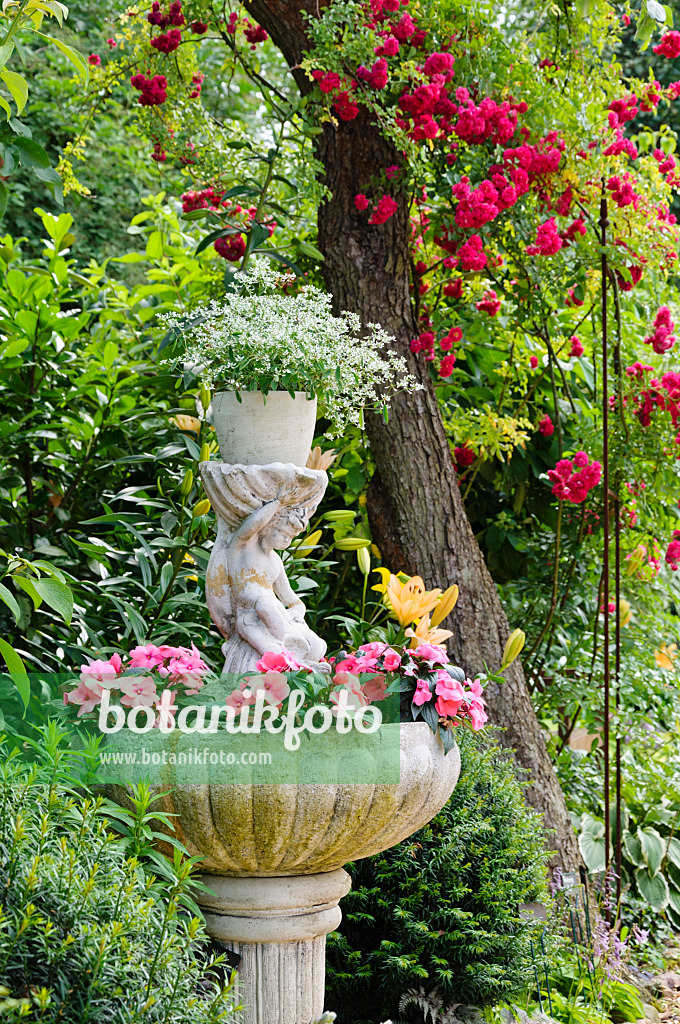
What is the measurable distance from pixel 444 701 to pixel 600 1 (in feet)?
8.06

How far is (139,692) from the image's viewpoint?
189cm

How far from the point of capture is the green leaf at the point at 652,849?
347cm

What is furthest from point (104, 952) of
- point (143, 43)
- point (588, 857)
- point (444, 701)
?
point (143, 43)

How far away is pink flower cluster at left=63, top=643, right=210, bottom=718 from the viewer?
6.19ft

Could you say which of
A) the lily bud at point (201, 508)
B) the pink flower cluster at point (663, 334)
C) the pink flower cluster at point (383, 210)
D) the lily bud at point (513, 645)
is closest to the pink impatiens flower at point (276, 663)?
the lily bud at point (201, 508)

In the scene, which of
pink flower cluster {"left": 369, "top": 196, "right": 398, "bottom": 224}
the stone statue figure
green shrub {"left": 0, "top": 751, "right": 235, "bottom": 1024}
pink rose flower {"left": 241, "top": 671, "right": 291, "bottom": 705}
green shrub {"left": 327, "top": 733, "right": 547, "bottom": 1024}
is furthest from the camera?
pink flower cluster {"left": 369, "top": 196, "right": 398, "bottom": 224}

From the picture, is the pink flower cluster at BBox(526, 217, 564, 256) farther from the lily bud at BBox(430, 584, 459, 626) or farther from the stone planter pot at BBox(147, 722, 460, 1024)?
the stone planter pot at BBox(147, 722, 460, 1024)

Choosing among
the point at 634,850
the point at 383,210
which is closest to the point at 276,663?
the point at 383,210

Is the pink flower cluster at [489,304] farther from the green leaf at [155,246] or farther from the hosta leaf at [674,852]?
the hosta leaf at [674,852]

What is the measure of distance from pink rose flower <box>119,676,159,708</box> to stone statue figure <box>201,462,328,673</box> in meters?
0.23

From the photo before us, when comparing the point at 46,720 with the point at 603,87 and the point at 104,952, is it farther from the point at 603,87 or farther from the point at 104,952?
the point at 603,87

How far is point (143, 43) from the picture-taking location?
335 cm

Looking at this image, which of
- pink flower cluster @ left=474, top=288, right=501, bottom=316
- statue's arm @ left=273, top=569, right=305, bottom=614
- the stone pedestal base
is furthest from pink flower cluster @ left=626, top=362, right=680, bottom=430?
the stone pedestal base

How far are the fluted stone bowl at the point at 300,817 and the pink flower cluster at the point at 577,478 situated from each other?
148 centimetres
